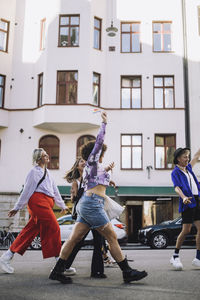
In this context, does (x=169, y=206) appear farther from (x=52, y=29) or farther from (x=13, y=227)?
(x=52, y=29)

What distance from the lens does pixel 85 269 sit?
6.40m

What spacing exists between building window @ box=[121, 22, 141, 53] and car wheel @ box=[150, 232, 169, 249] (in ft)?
38.7

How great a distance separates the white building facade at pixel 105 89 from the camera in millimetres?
21547

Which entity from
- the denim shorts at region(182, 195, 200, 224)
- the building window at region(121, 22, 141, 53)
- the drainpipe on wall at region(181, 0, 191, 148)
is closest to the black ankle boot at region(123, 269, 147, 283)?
the denim shorts at region(182, 195, 200, 224)

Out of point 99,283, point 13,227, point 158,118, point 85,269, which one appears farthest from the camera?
point 158,118

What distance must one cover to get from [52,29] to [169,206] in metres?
12.2

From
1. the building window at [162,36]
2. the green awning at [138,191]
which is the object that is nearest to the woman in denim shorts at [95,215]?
the green awning at [138,191]

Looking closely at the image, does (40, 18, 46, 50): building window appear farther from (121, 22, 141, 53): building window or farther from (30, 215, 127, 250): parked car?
(30, 215, 127, 250): parked car

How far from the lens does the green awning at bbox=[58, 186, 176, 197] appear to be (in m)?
20.7

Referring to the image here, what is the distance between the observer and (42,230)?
5723 mm

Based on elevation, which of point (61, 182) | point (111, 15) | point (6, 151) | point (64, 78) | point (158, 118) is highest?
point (111, 15)

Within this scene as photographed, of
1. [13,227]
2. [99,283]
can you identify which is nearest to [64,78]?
[13,227]

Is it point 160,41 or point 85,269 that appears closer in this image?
point 85,269

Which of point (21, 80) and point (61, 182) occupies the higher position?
point (21, 80)
